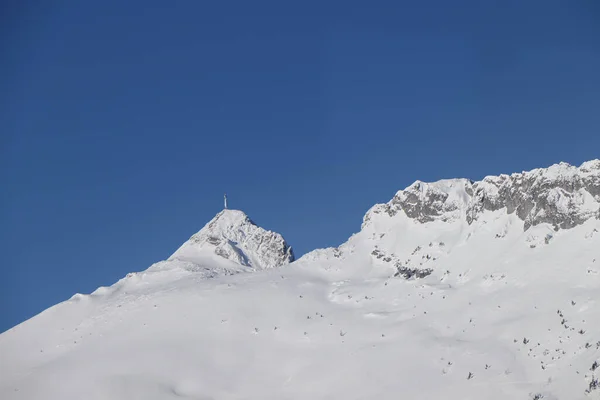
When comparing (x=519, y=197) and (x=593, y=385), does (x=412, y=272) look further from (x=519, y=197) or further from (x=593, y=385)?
(x=593, y=385)

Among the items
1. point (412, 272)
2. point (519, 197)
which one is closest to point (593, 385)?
point (519, 197)

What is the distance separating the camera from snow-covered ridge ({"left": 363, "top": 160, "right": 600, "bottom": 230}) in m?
144

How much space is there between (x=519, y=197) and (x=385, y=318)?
104 feet

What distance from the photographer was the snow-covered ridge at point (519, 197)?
5669 inches

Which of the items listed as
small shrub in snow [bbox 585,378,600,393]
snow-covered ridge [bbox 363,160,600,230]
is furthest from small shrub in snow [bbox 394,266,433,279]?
small shrub in snow [bbox 585,378,600,393]

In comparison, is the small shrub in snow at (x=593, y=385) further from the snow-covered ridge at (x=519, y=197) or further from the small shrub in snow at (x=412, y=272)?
the small shrub in snow at (x=412, y=272)

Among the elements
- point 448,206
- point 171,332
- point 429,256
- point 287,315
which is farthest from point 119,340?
point 448,206

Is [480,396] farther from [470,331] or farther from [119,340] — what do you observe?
[119,340]

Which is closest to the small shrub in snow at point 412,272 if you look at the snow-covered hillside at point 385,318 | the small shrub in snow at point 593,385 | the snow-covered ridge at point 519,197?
the snow-covered hillside at point 385,318

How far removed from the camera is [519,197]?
153500 millimetres

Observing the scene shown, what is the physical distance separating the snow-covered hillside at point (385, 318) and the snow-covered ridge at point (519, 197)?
9.5 inches

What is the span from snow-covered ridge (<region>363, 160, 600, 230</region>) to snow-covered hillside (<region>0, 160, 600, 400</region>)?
241 millimetres

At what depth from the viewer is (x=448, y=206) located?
171 meters

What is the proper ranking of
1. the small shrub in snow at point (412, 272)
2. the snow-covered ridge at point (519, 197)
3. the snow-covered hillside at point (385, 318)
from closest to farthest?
the snow-covered hillside at point (385, 318), the snow-covered ridge at point (519, 197), the small shrub in snow at point (412, 272)
